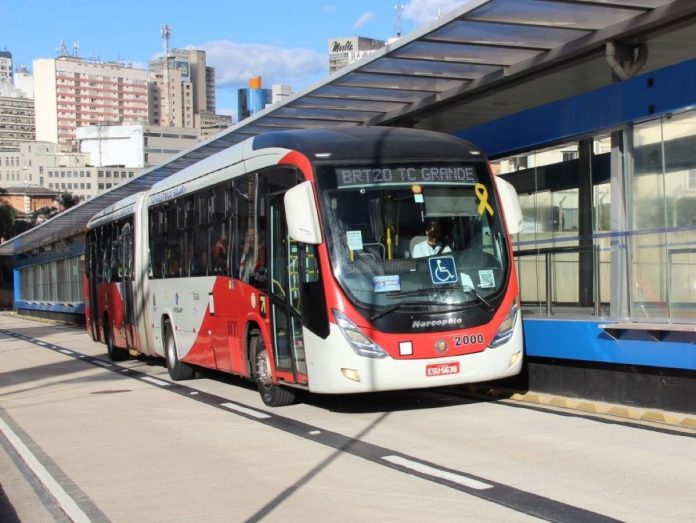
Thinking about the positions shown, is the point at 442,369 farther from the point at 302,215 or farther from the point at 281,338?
the point at 302,215

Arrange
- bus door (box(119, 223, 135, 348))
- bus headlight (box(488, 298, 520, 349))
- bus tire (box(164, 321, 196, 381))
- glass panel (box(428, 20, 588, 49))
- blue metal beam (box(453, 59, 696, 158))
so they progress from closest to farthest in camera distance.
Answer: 1. blue metal beam (box(453, 59, 696, 158))
2. bus headlight (box(488, 298, 520, 349))
3. glass panel (box(428, 20, 588, 49))
4. bus tire (box(164, 321, 196, 381))
5. bus door (box(119, 223, 135, 348))

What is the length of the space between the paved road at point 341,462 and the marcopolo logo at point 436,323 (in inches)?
42.6

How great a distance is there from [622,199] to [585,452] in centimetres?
388

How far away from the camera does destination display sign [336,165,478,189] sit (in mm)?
11383

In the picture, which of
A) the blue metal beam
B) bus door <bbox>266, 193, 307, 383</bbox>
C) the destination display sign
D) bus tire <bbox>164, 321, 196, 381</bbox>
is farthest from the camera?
bus tire <bbox>164, 321, 196, 381</bbox>

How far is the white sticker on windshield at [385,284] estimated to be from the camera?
11.0 m

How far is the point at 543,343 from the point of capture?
42.3ft

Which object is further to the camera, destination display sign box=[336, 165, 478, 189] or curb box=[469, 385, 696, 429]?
destination display sign box=[336, 165, 478, 189]

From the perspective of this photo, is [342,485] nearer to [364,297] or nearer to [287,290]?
[364,297]

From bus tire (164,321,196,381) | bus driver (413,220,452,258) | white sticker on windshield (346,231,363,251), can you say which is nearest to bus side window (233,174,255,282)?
white sticker on windshield (346,231,363,251)

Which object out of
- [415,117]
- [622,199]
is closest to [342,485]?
[622,199]

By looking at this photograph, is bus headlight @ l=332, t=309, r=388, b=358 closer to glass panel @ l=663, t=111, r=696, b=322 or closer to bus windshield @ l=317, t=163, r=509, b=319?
bus windshield @ l=317, t=163, r=509, b=319

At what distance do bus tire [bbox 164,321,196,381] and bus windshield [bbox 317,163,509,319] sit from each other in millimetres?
7161

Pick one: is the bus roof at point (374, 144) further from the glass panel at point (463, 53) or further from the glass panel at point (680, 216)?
the glass panel at point (680, 216)
